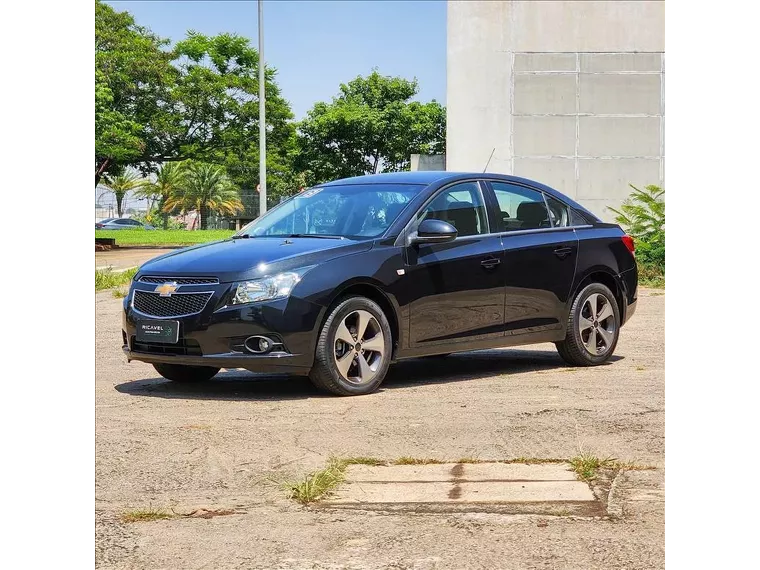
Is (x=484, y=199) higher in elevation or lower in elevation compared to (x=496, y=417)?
higher

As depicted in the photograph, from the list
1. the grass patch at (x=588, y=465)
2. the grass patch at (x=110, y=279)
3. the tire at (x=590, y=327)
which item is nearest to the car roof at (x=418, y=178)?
the tire at (x=590, y=327)

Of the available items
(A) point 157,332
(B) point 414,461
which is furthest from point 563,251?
(B) point 414,461

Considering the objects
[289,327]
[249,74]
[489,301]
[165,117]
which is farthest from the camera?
[249,74]

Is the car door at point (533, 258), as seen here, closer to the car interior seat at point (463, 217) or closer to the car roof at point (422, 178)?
the car roof at point (422, 178)

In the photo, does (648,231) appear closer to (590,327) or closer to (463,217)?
(590,327)

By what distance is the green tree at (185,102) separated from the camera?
63.2 meters

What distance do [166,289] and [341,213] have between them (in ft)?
5.22

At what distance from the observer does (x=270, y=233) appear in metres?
9.23

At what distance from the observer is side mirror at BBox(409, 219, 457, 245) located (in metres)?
8.61

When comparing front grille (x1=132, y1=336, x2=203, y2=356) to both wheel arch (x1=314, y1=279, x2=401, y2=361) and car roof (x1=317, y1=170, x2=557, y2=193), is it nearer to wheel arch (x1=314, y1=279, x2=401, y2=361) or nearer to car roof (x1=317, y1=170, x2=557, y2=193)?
wheel arch (x1=314, y1=279, x2=401, y2=361)

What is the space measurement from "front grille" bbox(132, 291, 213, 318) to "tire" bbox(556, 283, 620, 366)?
3.34 m
